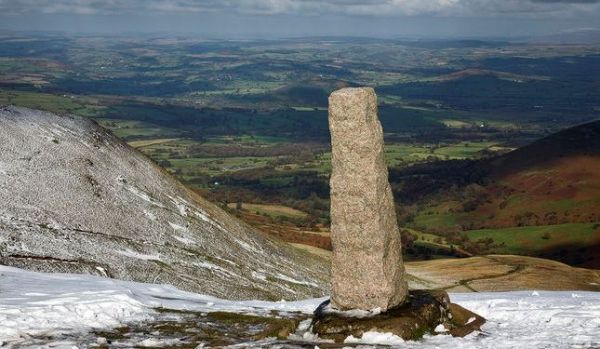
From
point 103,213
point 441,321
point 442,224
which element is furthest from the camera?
point 442,224

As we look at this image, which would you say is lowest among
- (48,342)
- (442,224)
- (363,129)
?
(442,224)

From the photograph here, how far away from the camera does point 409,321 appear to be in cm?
2931

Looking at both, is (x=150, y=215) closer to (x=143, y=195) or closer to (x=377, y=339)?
(x=143, y=195)

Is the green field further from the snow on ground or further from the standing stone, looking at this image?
the standing stone

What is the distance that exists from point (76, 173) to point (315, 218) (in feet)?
364

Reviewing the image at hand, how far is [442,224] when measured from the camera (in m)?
196

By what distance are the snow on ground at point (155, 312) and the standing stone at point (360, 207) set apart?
276 centimetres

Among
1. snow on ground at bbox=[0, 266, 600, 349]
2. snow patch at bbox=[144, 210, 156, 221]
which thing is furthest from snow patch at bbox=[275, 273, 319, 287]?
snow on ground at bbox=[0, 266, 600, 349]

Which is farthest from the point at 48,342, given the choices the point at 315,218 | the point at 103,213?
the point at 315,218

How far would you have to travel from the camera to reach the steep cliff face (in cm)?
5162

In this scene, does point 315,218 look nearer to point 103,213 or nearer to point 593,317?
point 103,213

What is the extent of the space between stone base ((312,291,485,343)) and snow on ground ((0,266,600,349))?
55 cm


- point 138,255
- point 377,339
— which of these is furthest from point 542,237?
point 377,339

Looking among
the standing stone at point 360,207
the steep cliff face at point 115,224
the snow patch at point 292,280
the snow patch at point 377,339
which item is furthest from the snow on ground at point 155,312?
the snow patch at point 292,280
